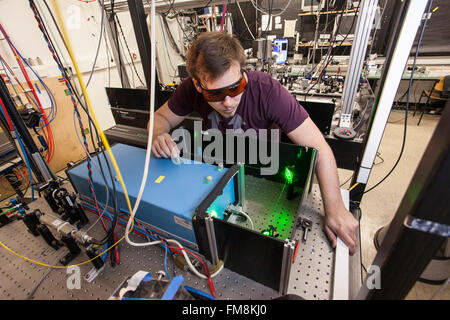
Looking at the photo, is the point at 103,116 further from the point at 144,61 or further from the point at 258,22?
the point at 258,22

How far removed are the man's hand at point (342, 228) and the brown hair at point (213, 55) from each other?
663 mm

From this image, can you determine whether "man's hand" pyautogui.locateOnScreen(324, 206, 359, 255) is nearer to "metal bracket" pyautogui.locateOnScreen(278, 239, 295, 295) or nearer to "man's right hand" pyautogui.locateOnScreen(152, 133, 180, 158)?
"metal bracket" pyautogui.locateOnScreen(278, 239, 295, 295)

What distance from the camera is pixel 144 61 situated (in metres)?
1.21

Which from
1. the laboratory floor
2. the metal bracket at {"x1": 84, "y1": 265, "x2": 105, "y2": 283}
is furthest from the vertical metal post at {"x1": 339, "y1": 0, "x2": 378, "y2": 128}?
the metal bracket at {"x1": 84, "y1": 265, "x2": 105, "y2": 283}

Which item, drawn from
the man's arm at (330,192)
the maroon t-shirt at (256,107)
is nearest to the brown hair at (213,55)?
the maroon t-shirt at (256,107)

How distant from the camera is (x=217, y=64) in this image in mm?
835

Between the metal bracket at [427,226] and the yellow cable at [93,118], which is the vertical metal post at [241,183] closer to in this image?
the yellow cable at [93,118]

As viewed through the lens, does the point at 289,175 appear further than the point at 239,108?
No

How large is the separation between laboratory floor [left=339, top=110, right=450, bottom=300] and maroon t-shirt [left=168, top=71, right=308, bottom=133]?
24.7 inches

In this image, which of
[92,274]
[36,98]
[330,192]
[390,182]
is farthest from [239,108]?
[36,98]

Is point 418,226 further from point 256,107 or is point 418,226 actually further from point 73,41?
point 73,41

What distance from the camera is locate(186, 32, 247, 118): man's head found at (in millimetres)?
844

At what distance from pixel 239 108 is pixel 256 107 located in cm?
9
